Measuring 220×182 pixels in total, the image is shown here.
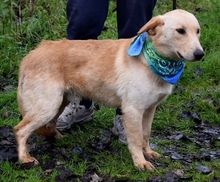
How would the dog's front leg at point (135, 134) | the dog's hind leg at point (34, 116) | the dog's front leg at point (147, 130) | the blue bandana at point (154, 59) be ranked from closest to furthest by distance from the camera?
the blue bandana at point (154, 59), the dog's front leg at point (135, 134), the dog's hind leg at point (34, 116), the dog's front leg at point (147, 130)

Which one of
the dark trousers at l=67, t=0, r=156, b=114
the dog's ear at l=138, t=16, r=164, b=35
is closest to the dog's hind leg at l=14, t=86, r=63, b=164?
the dark trousers at l=67, t=0, r=156, b=114

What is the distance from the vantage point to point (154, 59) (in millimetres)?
4355

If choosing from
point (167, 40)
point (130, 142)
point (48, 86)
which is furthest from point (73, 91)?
point (167, 40)

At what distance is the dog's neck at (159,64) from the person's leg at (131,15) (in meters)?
0.54

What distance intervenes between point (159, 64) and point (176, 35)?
0.91 feet

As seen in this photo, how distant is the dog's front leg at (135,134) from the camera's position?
4453 millimetres

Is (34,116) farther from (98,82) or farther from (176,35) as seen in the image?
(176,35)

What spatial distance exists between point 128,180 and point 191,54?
107cm

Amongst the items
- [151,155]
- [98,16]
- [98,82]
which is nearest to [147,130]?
[151,155]

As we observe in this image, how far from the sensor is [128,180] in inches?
171

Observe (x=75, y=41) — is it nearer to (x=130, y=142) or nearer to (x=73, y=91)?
(x=73, y=91)

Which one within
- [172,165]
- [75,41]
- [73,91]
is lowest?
[172,165]

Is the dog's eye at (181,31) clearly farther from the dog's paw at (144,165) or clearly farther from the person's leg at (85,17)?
the dog's paw at (144,165)

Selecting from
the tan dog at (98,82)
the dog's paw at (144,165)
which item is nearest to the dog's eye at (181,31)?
the tan dog at (98,82)
